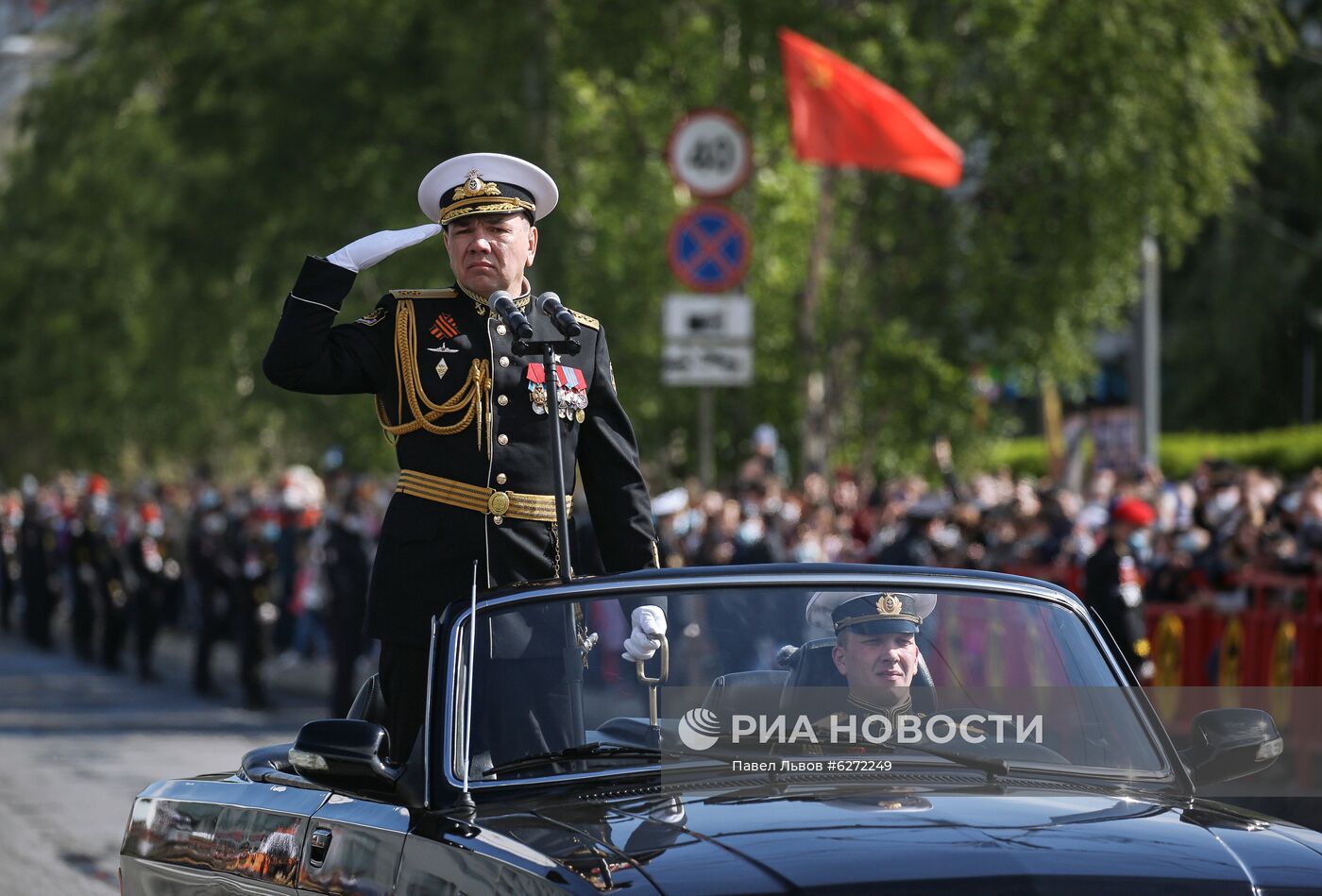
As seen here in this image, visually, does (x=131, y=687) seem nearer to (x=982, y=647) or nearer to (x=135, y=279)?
(x=982, y=647)

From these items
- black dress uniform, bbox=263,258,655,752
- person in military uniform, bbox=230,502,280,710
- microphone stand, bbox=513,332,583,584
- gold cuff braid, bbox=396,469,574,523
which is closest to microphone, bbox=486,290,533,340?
microphone stand, bbox=513,332,583,584

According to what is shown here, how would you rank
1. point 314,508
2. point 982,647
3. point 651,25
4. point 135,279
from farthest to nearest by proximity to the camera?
point 135,279
point 314,508
point 651,25
point 982,647

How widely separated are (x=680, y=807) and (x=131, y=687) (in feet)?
61.0

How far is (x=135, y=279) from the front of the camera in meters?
43.4

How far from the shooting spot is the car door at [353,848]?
4434mm

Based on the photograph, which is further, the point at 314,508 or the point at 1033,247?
the point at 314,508

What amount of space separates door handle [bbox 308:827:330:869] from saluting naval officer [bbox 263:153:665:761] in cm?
69

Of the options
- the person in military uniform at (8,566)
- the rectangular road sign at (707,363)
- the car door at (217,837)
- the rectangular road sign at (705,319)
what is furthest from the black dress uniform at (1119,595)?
the person in military uniform at (8,566)

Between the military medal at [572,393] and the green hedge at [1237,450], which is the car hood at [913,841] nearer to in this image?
the military medal at [572,393]

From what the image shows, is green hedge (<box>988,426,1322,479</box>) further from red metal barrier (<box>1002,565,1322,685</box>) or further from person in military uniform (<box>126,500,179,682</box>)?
red metal barrier (<box>1002,565,1322,685</box>)

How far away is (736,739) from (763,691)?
0.12 metres

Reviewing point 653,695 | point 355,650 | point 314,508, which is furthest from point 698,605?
point 314,508

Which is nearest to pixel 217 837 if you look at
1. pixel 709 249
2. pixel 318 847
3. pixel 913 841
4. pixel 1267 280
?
pixel 318 847

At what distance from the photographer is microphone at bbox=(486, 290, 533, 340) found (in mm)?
5082
